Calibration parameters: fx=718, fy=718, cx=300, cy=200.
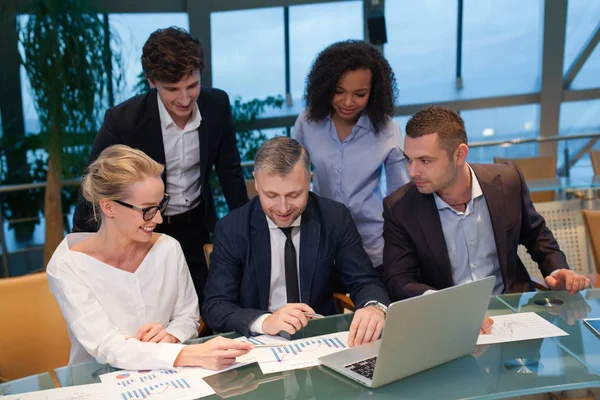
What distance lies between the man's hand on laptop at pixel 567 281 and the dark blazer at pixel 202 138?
1388mm

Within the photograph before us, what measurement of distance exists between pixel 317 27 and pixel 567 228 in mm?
3798

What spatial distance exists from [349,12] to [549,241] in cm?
453

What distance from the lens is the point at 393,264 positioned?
2.70m

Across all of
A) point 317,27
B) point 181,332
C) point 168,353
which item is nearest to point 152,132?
point 181,332

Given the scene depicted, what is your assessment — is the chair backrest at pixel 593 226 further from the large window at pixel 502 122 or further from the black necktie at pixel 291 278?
the large window at pixel 502 122

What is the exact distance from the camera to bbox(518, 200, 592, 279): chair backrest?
3.80 metres

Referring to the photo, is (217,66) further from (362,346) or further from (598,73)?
(362,346)

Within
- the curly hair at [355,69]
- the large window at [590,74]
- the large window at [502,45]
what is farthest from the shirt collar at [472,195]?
the large window at [590,74]

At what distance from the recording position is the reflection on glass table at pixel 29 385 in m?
1.90

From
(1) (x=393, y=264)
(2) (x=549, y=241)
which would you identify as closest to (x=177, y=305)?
(1) (x=393, y=264)

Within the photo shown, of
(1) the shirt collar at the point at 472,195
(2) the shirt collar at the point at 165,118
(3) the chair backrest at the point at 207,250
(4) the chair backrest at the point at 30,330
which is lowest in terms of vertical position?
(4) the chair backrest at the point at 30,330

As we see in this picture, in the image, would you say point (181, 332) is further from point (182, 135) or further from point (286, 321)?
point (182, 135)

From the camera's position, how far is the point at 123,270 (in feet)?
7.68

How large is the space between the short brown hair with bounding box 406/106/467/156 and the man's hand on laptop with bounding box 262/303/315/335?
2.74 feet
